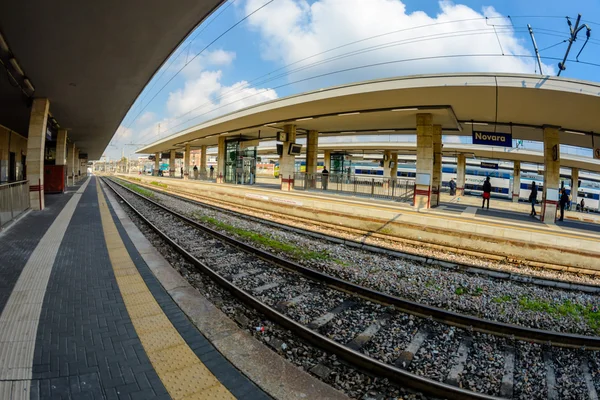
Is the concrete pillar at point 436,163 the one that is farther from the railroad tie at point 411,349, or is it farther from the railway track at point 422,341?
the railroad tie at point 411,349

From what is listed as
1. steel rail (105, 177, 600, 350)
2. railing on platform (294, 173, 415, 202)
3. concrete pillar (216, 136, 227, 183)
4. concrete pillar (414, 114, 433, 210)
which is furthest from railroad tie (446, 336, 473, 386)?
concrete pillar (216, 136, 227, 183)

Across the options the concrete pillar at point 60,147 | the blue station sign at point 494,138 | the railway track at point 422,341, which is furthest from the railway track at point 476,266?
the concrete pillar at point 60,147

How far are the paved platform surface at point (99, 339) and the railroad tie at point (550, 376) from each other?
3188mm

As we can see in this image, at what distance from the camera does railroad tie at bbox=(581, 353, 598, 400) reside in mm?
3335

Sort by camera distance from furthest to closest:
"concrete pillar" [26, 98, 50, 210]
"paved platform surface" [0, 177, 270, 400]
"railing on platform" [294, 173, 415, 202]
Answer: "railing on platform" [294, 173, 415, 202]
"concrete pillar" [26, 98, 50, 210]
"paved platform surface" [0, 177, 270, 400]

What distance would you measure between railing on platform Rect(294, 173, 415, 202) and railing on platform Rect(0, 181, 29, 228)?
16184 millimetres

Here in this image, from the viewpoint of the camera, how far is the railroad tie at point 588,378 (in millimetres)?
3335

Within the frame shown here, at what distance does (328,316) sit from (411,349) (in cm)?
128

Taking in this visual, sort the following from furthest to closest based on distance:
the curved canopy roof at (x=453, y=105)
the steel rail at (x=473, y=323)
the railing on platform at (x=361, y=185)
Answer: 1. the railing on platform at (x=361, y=185)
2. the curved canopy roof at (x=453, y=105)
3. the steel rail at (x=473, y=323)

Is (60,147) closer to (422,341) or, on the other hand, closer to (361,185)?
(361,185)

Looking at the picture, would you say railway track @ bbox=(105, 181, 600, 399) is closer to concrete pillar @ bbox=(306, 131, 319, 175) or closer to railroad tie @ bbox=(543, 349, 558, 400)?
railroad tie @ bbox=(543, 349, 558, 400)

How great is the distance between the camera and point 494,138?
1420cm

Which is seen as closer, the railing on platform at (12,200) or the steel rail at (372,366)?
the steel rail at (372,366)

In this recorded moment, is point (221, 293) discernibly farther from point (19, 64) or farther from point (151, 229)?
point (19, 64)
